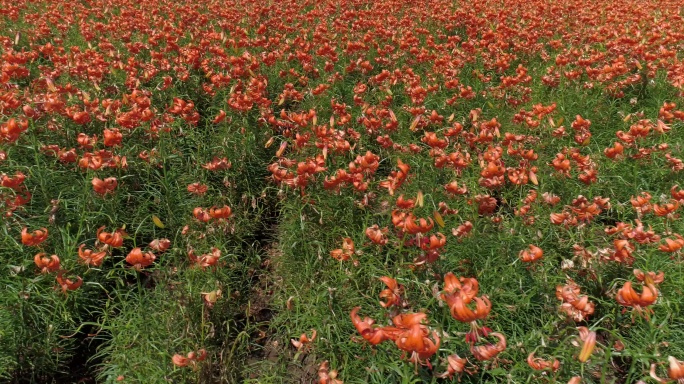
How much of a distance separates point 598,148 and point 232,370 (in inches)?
139

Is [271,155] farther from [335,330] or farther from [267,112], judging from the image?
[335,330]

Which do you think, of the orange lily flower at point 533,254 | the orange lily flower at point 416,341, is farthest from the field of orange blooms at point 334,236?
the orange lily flower at point 533,254

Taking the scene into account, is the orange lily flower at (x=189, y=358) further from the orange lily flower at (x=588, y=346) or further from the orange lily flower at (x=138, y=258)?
the orange lily flower at (x=588, y=346)

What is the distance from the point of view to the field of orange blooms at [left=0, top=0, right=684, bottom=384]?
2.21 meters

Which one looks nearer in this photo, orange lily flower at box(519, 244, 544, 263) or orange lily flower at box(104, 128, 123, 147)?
orange lily flower at box(519, 244, 544, 263)

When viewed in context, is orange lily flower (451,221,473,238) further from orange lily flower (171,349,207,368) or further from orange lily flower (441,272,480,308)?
orange lily flower (171,349,207,368)

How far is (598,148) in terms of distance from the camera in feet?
13.3

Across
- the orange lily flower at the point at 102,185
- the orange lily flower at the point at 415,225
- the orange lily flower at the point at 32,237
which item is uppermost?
the orange lily flower at the point at 415,225

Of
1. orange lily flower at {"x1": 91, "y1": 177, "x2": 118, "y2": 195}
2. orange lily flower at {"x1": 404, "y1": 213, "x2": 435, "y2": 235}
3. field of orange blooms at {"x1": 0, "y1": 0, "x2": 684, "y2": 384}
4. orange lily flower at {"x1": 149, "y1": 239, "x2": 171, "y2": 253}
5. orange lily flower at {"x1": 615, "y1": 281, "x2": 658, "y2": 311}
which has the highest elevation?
orange lily flower at {"x1": 615, "y1": 281, "x2": 658, "y2": 311}

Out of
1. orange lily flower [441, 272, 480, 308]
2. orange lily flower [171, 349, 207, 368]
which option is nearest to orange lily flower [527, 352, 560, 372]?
orange lily flower [441, 272, 480, 308]

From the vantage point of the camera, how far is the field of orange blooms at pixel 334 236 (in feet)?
A: 7.24


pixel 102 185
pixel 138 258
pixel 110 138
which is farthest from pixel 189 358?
pixel 110 138

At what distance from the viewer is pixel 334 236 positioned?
3262 mm

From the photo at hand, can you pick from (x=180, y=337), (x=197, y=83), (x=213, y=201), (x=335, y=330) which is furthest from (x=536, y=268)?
(x=197, y=83)
